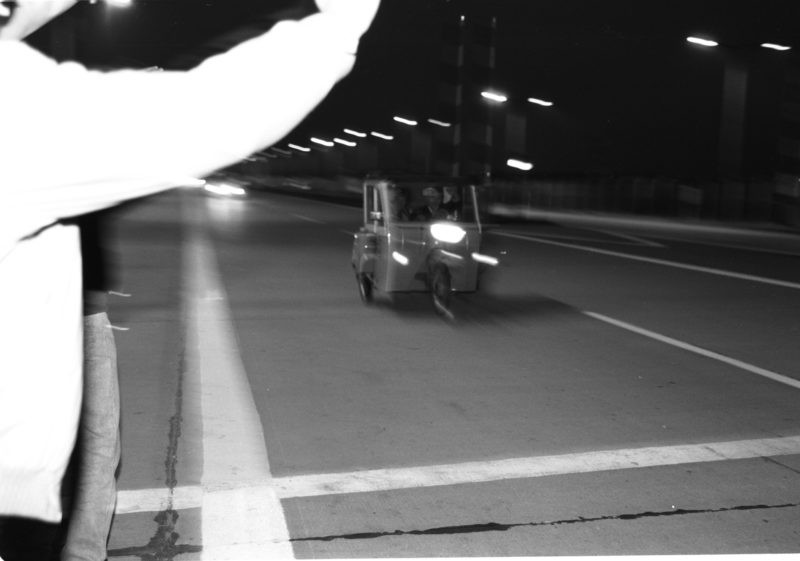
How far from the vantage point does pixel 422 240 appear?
12.4 meters

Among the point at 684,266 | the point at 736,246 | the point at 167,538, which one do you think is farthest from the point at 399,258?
the point at 736,246

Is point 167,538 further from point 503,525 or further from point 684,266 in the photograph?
point 684,266

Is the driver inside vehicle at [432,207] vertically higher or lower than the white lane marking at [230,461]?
higher

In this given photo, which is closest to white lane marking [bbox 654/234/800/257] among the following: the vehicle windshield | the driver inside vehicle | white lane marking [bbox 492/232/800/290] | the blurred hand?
white lane marking [bbox 492/232/800/290]

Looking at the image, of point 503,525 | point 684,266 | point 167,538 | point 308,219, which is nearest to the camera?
point 167,538

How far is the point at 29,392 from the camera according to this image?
0.94m

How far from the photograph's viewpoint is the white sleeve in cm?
78

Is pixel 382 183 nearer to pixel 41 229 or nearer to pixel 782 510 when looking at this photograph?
pixel 782 510

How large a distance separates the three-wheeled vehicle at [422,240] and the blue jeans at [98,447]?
31.0 feet

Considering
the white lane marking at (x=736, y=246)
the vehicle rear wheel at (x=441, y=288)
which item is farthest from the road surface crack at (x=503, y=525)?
the white lane marking at (x=736, y=246)

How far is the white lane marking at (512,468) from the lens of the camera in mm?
5133

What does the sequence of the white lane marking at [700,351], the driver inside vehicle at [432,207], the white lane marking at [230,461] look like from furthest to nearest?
the driver inside vehicle at [432,207], the white lane marking at [700,351], the white lane marking at [230,461]

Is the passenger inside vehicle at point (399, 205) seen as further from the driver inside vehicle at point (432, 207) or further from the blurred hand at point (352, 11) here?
the blurred hand at point (352, 11)

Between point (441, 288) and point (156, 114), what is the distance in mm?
11277
